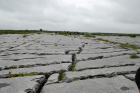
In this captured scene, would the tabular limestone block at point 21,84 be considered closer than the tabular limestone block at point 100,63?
Yes

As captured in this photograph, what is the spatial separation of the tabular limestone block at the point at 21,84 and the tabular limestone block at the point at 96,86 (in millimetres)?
167

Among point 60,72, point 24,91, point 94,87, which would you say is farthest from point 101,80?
point 24,91

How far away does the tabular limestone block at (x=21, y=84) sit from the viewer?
1.39 m

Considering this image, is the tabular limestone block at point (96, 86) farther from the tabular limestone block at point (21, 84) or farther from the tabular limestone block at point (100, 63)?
the tabular limestone block at point (100, 63)

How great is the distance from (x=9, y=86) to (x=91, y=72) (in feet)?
4.29

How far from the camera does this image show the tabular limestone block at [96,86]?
1.40 m

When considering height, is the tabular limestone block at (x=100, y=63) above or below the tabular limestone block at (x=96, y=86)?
above

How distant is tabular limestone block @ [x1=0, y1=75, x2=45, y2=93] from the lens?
4.57 ft

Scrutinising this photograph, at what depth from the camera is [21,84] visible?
1.52m

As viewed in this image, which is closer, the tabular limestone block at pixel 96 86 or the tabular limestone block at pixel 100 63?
the tabular limestone block at pixel 96 86

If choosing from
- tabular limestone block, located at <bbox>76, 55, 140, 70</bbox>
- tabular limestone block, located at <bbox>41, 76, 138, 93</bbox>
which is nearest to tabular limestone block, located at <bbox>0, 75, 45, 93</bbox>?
tabular limestone block, located at <bbox>41, 76, 138, 93</bbox>

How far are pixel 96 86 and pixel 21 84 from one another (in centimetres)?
106

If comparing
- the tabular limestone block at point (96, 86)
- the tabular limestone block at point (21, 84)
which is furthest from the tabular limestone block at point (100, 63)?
the tabular limestone block at point (21, 84)

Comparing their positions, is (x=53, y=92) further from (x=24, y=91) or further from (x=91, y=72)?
(x=91, y=72)
